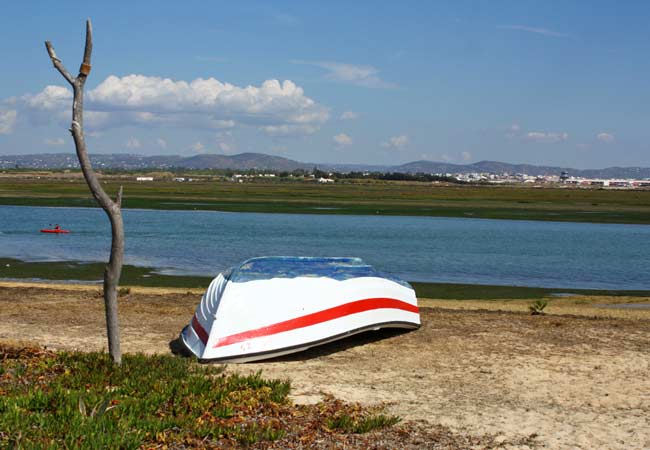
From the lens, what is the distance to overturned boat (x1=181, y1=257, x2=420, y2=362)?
433 inches

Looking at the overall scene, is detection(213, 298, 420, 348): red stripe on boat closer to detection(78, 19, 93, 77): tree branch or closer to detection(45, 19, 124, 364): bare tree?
detection(45, 19, 124, 364): bare tree

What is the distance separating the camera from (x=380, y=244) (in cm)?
3950

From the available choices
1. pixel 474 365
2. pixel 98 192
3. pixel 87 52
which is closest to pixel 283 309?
pixel 474 365

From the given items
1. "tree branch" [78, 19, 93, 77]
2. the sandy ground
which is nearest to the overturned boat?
the sandy ground

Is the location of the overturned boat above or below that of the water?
above

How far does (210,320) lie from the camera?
11.2m

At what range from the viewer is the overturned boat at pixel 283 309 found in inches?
433

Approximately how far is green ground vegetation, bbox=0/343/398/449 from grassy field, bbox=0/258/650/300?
→ 46.2ft

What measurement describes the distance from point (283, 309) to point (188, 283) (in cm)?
1407

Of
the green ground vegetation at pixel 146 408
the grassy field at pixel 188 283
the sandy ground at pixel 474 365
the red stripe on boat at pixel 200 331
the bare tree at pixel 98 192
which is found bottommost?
the grassy field at pixel 188 283

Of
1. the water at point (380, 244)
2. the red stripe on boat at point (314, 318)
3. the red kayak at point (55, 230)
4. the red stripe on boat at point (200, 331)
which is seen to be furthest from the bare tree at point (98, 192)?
the red kayak at point (55, 230)

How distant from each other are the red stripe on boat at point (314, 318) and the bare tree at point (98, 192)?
1.81 meters

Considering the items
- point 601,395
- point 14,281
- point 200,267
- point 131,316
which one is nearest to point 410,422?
point 601,395

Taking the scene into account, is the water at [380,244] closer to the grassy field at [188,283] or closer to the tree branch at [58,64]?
the grassy field at [188,283]
